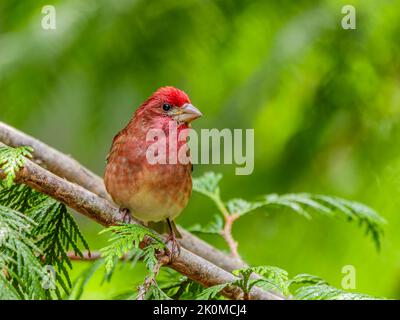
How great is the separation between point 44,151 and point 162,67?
1343 mm

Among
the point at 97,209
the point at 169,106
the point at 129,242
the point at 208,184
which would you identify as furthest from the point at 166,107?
the point at 129,242

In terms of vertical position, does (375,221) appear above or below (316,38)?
below

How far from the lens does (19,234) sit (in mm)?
1997

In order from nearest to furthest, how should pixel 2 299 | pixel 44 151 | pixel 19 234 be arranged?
pixel 2 299 → pixel 19 234 → pixel 44 151

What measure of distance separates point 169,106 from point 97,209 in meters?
1.25

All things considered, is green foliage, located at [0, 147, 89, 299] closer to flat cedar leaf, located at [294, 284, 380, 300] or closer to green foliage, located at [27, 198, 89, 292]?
green foliage, located at [27, 198, 89, 292]

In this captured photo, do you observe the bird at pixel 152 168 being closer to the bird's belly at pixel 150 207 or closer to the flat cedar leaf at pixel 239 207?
the bird's belly at pixel 150 207

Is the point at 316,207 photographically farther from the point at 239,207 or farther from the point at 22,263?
the point at 22,263

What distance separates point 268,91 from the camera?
12.7ft

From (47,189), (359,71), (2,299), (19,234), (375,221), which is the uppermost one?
(359,71)

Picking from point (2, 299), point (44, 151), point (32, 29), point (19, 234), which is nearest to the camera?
point (2, 299)

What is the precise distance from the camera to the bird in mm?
3338
